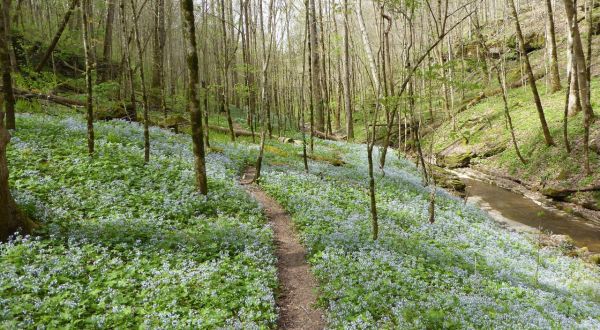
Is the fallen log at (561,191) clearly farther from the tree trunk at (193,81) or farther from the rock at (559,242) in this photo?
the tree trunk at (193,81)

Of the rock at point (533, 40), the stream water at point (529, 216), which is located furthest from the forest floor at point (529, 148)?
the rock at point (533, 40)

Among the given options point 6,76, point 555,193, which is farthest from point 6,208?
point 555,193

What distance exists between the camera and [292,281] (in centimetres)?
862

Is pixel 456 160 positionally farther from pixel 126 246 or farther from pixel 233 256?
pixel 126 246

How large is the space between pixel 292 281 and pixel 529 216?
47.7 ft

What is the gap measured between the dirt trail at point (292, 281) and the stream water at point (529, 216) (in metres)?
9.01

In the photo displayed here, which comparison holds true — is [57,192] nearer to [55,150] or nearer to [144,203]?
[144,203]

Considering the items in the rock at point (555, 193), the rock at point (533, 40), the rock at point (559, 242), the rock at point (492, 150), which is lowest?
the rock at point (559, 242)

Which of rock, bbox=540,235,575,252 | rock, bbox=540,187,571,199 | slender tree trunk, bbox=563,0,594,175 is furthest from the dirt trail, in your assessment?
slender tree trunk, bbox=563,0,594,175

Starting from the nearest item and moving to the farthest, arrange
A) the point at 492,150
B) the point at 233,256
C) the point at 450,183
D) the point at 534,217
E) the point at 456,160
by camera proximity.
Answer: the point at 233,256
the point at 534,217
the point at 450,183
the point at 492,150
the point at 456,160

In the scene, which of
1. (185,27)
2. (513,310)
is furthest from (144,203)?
(513,310)

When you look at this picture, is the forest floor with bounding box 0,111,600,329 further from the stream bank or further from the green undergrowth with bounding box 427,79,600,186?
the green undergrowth with bounding box 427,79,600,186

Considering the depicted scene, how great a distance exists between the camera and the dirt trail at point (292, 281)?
730cm

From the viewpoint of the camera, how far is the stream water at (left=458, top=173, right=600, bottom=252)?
15094 mm
